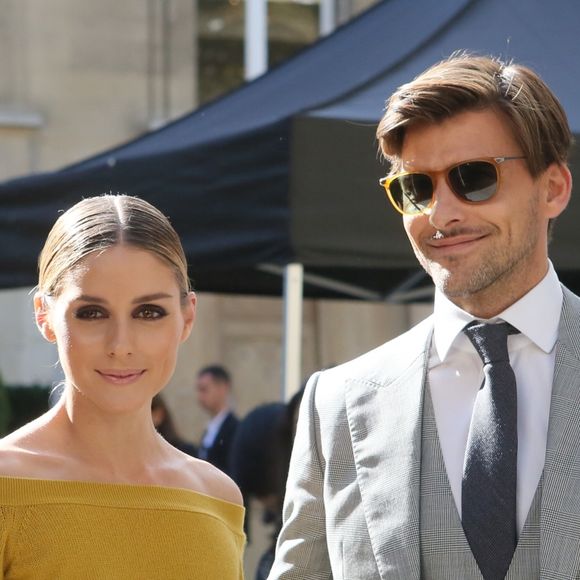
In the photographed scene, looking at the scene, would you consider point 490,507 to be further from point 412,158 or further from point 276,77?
point 276,77

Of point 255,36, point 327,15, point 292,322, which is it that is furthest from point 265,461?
point 327,15

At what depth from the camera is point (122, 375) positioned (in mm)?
2461

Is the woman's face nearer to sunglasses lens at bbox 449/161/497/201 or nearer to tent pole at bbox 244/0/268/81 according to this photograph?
sunglasses lens at bbox 449/161/497/201

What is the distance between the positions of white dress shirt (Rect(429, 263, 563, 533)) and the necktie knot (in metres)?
0.02

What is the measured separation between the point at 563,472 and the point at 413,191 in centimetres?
62

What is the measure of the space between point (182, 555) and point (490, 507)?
61cm

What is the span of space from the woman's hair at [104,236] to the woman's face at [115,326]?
0.8 inches

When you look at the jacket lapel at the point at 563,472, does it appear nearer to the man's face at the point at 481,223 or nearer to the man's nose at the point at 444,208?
the man's face at the point at 481,223

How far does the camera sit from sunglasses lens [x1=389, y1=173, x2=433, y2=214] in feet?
8.23

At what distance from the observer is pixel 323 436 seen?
99.2 inches

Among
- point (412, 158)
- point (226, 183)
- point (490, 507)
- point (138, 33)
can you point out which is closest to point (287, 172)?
point (226, 183)

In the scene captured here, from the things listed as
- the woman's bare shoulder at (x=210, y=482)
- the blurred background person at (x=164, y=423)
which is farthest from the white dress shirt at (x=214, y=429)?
the woman's bare shoulder at (x=210, y=482)

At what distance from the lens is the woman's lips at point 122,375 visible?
2447mm

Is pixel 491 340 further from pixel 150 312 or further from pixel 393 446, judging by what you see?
pixel 150 312
